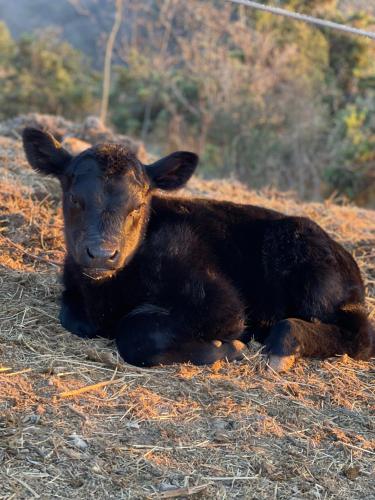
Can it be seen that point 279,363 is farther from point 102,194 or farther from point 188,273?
point 102,194

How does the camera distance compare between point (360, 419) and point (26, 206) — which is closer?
point (360, 419)

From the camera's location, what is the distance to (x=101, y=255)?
5098 millimetres

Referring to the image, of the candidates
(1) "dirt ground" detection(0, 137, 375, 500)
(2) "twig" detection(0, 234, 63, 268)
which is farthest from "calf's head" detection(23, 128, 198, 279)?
(2) "twig" detection(0, 234, 63, 268)

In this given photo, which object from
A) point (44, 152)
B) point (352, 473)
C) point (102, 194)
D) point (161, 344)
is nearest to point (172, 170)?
point (102, 194)

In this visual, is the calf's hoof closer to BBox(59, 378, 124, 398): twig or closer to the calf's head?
BBox(59, 378, 124, 398): twig

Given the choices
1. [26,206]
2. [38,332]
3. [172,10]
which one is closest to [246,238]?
[38,332]

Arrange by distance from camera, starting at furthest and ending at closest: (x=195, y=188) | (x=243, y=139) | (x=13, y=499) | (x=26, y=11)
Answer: (x=26, y=11)
(x=243, y=139)
(x=195, y=188)
(x=13, y=499)

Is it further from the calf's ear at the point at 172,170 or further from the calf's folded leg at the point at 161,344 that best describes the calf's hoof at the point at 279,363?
the calf's ear at the point at 172,170

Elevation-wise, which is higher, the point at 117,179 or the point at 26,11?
the point at 117,179

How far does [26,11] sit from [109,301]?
157 ft

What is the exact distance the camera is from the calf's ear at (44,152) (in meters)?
5.86

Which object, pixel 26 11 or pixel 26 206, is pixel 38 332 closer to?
pixel 26 206

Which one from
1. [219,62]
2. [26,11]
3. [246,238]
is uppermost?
[246,238]

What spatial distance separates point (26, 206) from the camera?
26.0ft
